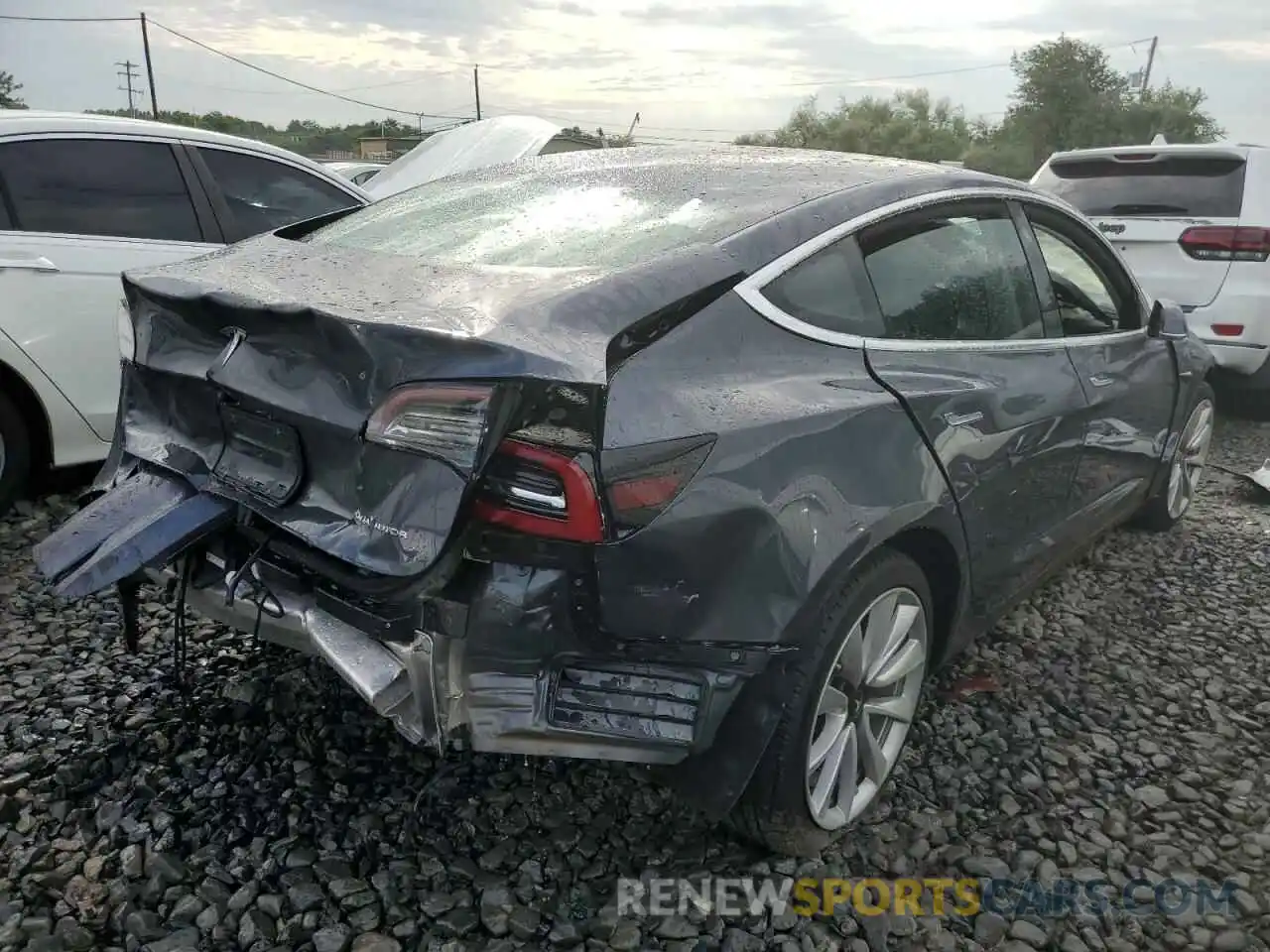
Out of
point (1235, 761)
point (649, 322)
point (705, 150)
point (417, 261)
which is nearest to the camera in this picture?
point (649, 322)

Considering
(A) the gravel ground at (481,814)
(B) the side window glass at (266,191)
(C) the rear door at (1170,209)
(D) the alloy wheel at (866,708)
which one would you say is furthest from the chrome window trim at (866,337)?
(C) the rear door at (1170,209)

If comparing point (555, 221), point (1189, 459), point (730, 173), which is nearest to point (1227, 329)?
point (1189, 459)

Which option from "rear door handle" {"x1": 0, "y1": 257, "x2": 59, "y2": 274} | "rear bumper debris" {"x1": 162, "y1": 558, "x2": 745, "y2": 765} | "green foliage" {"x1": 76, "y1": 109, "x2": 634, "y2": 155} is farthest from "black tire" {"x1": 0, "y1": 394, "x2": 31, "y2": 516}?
"green foliage" {"x1": 76, "y1": 109, "x2": 634, "y2": 155}

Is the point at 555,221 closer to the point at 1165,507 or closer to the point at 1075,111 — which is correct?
the point at 1165,507

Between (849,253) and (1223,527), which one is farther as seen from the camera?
(1223,527)

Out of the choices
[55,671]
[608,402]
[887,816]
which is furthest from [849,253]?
[55,671]

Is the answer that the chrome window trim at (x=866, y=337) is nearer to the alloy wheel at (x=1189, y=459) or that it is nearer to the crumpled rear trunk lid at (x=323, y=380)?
the crumpled rear trunk lid at (x=323, y=380)

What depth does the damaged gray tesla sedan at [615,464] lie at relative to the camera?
5.90 feet

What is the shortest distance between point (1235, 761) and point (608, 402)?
2.32 m

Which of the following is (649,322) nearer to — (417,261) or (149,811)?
(417,261)

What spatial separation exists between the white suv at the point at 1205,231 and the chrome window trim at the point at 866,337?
345 centimetres

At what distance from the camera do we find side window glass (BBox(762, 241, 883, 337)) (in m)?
2.19

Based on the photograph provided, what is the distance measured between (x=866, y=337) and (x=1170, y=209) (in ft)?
16.0

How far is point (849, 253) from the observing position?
2.35 m
